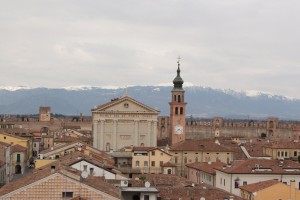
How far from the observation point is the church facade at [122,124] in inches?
3809

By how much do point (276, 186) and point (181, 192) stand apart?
7438 mm

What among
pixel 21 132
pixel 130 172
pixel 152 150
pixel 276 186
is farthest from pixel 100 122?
pixel 276 186

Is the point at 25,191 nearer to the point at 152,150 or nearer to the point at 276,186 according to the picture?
the point at 276,186

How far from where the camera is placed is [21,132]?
12512 centimetres

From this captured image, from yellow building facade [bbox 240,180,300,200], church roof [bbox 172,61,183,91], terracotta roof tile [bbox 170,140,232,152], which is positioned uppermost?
church roof [bbox 172,61,183,91]

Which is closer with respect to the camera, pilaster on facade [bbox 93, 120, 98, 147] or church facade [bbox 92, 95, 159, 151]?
pilaster on facade [bbox 93, 120, 98, 147]

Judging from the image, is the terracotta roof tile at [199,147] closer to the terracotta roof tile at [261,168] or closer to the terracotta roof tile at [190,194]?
the terracotta roof tile at [261,168]

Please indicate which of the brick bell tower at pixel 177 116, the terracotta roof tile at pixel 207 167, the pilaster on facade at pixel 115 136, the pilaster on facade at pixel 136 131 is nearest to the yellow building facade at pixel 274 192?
the terracotta roof tile at pixel 207 167

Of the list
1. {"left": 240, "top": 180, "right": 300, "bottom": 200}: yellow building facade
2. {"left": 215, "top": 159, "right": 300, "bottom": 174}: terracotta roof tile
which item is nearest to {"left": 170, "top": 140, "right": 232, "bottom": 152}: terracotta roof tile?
{"left": 215, "top": 159, "right": 300, "bottom": 174}: terracotta roof tile

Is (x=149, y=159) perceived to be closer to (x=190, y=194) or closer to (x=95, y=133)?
(x=95, y=133)

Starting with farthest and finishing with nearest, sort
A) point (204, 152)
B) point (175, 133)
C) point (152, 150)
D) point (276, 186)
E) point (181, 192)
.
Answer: point (175, 133), point (204, 152), point (152, 150), point (276, 186), point (181, 192)

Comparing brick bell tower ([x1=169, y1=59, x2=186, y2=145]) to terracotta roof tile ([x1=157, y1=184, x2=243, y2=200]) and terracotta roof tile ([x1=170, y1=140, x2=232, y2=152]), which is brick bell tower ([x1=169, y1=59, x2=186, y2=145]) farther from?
terracotta roof tile ([x1=157, y1=184, x2=243, y2=200])

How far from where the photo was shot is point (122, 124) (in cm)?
9756

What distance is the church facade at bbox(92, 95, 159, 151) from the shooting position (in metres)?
96.8
